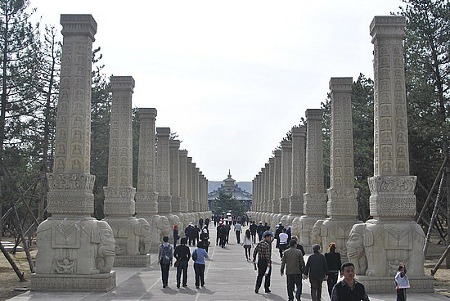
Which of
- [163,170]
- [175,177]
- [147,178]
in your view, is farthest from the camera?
[175,177]

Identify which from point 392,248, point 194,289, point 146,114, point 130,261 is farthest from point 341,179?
point 146,114

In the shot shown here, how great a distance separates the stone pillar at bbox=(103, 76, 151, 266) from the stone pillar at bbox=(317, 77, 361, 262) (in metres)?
6.74

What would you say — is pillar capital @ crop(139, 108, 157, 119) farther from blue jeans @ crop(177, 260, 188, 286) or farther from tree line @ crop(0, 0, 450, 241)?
blue jeans @ crop(177, 260, 188, 286)

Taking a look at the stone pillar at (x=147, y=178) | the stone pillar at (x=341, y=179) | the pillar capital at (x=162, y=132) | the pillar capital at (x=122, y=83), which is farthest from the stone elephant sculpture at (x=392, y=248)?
the pillar capital at (x=162, y=132)

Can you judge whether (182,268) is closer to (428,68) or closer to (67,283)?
(67,283)

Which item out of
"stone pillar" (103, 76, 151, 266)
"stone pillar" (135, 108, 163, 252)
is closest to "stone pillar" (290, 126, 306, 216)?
"stone pillar" (135, 108, 163, 252)

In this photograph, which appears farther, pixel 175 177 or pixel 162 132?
pixel 175 177

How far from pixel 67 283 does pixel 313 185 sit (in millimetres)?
16029

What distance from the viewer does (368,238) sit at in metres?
14.6

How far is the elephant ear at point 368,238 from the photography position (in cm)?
1456

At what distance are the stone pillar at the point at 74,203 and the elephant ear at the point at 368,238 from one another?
637 cm

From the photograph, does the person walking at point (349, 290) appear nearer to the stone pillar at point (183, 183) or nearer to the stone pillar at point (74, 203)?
the stone pillar at point (74, 203)

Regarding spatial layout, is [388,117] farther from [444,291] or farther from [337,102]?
[337,102]

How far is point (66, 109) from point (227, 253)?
50.8ft
